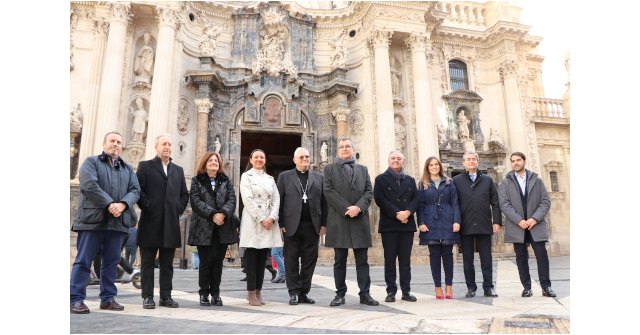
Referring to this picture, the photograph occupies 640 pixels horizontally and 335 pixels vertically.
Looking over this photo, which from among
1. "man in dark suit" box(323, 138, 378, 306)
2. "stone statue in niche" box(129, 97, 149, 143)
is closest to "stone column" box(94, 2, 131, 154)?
"stone statue in niche" box(129, 97, 149, 143)

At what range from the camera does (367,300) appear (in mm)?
4742

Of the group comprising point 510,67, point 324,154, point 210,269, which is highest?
point 510,67

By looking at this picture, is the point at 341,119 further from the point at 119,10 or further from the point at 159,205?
the point at 159,205

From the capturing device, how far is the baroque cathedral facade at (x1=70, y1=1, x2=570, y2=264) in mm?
15102

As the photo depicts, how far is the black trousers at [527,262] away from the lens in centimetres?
540

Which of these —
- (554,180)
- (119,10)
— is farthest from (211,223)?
(554,180)

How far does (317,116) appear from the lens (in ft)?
58.1

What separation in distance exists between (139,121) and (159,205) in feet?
37.8

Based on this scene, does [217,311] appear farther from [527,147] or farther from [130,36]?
[527,147]

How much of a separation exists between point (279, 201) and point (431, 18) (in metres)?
15.7

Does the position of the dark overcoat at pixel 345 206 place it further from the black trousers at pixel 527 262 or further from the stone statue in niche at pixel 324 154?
the stone statue in niche at pixel 324 154

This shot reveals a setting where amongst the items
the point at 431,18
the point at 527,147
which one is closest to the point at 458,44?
the point at 431,18

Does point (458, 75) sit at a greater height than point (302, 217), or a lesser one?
greater

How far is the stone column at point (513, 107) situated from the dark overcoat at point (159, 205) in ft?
56.3
